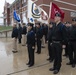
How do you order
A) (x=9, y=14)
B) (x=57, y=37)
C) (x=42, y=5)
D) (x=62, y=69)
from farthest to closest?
(x=9, y=14) < (x=42, y=5) < (x=62, y=69) < (x=57, y=37)

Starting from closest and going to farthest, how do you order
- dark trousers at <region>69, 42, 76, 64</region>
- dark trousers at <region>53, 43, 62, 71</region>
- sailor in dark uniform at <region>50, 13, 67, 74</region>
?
1. sailor in dark uniform at <region>50, 13, 67, 74</region>
2. dark trousers at <region>53, 43, 62, 71</region>
3. dark trousers at <region>69, 42, 76, 64</region>

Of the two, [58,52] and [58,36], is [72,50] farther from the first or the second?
[58,36]

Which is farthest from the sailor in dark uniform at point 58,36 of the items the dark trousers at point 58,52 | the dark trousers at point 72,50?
the dark trousers at point 72,50

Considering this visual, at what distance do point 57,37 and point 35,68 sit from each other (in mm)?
1700

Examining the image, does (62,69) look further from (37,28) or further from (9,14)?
(9,14)

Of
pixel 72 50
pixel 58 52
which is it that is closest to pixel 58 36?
pixel 58 52

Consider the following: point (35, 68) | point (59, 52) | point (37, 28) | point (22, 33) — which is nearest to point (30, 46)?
point (35, 68)

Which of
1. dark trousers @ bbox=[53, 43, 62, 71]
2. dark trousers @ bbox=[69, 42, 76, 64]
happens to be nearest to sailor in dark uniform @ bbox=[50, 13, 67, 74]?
dark trousers @ bbox=[53, 43, 62, 71]

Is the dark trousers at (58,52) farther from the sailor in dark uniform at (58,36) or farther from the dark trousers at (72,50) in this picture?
the dark trousers at (72,50)

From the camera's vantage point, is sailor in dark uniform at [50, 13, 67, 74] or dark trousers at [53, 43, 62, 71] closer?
sailor in dark uniform at [50, 13, 67, 74]

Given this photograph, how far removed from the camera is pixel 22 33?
16141 millimetres

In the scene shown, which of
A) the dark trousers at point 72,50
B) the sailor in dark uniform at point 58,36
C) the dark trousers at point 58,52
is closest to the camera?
the sailor in dark uniform at point 58,36

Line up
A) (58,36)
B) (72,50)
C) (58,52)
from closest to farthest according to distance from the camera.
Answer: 1. (58,36)
2. (58,52)
3. (72,50)

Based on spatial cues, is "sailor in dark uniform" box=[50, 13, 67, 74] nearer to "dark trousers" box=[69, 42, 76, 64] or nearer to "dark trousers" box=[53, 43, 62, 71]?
"dark trousers" box=[53, 43, 62, 71]
